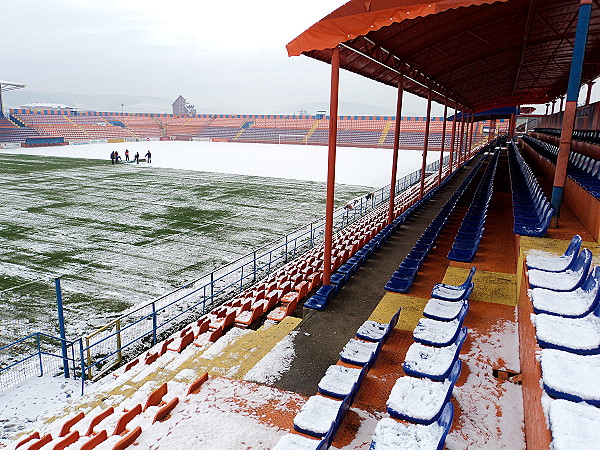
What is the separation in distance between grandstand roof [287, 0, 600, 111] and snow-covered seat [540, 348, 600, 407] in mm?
4372

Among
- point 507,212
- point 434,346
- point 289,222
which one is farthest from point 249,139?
point 434,346

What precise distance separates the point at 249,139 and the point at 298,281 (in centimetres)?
7589

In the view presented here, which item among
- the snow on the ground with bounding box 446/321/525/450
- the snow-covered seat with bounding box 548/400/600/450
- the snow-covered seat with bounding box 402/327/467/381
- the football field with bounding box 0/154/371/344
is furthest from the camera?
the football field with bounding box 0/154/371/344

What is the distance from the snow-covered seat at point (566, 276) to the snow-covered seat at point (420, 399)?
1.23 meters

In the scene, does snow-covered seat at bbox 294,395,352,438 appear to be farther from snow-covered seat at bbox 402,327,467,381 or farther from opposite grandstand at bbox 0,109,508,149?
opposite grandstand at bbox 0,109,508,149

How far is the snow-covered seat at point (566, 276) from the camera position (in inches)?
154

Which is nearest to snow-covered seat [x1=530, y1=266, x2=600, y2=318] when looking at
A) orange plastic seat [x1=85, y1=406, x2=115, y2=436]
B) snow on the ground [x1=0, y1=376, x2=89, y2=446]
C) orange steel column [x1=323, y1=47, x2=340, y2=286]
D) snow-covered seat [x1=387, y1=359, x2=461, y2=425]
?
snow-covered seat [x1=387, y1=359, x2=461, y2=425]

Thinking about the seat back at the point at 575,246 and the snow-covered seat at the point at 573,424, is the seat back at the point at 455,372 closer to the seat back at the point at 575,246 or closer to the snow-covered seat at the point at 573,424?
the snow-covered seat at the point at 573,424

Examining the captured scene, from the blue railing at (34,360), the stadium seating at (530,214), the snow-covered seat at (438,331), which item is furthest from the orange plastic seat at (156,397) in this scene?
the stadium seating at (530,214)

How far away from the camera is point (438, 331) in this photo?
4730mm

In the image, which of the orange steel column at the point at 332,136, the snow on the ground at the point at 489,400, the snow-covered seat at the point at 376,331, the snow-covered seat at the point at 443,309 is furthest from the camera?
the orange steel column at the point at 332,136

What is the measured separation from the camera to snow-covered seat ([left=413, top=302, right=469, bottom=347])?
4.48 m

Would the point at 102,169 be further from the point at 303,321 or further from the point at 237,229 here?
the point at 303,321

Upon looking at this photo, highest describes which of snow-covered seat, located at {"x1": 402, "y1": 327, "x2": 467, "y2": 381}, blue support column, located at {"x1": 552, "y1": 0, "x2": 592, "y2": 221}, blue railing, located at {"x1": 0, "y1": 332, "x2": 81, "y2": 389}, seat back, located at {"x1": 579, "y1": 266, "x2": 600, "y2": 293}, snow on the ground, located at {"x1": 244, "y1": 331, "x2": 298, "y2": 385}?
blue support column, located at {"x1": 552, "y1": 0, "x2": 592, "y2": 221}
